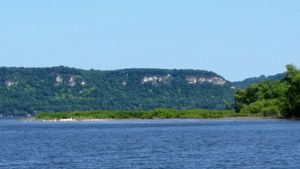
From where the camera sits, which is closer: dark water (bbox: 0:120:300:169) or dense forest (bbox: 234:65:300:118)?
dark water (bbox: 0:120:300:169)

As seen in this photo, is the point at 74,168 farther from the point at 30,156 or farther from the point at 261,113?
the point at 261,113

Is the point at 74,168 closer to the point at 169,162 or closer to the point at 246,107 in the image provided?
the point at 169,162

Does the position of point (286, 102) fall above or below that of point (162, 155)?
above

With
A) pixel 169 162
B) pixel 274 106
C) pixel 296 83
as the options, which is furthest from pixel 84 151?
pixel 274 106

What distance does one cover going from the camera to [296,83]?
159 meters

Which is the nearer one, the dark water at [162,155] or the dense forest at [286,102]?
the dark water at [162,155]

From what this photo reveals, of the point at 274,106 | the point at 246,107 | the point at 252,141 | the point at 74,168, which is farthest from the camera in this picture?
the point at 246,107

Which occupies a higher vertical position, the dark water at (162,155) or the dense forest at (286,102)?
the dense forest at (286,102)

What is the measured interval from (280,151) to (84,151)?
665 inches

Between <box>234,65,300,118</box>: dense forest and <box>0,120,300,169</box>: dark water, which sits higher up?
<box>234,65,300,118</box>: dense forest

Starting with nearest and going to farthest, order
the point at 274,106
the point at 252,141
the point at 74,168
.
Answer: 1. the point at 74,168
2. the point at 252,141
3. the point at 274,106

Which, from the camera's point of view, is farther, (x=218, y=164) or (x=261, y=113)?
(x=261, y=113)

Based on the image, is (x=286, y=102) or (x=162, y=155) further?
(x=286, y=102)

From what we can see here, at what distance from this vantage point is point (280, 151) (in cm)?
7006
